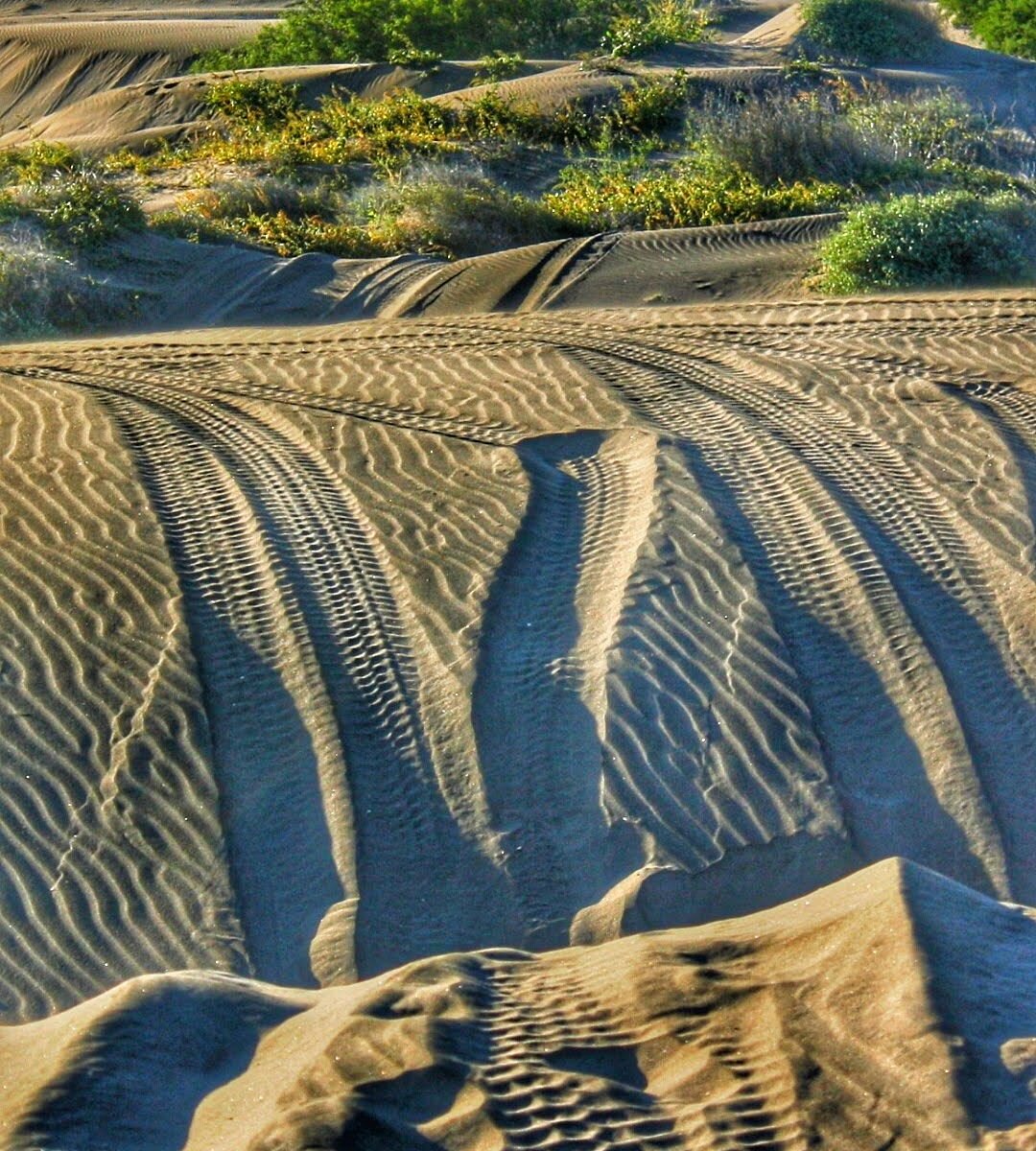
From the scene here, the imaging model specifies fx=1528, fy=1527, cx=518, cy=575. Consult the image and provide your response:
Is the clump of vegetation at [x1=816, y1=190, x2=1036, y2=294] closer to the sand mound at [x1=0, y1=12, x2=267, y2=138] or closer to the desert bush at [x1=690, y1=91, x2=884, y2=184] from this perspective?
the desert bush at [x1=690, y1=91, x2=884, y2=184]

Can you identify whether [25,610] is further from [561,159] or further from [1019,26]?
[1019,26]

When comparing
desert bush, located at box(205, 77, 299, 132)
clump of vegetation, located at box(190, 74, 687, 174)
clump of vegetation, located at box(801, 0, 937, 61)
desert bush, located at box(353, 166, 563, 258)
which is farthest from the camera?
clump of vegetation, located at box(801, 0, 937, 61)

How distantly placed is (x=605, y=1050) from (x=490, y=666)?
2554mm

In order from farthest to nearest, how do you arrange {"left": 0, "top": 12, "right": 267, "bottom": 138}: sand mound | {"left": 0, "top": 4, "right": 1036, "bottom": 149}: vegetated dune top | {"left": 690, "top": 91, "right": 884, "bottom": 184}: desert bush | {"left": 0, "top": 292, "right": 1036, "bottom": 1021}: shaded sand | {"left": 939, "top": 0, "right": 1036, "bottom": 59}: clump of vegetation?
{"left": 0, "top": 12, "right": 267, "bottom": 138}: sand mound → {"left": 939, "top": 0, "right": 1036, "bottom": 59}: clump of vegetation → {"left": 0, "top": 4, "right": 1036, "bottom": 149}: vegetated dune top → {"left": 690, "top": 91, "right": 884, "bottom": 184}: desert bush → {"left": 0, "top": 292, "right": 1036, "bottom": 1021}: shaded sand

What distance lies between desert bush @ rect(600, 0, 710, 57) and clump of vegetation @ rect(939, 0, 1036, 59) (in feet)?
20.0

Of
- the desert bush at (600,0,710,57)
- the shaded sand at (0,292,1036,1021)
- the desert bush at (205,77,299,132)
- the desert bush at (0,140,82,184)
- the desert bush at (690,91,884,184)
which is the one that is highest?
the desert bush at (600,0,710,57)

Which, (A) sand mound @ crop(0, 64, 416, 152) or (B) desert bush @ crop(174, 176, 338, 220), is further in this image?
(A) sand mound @ crop(0, 64, 416, 152)

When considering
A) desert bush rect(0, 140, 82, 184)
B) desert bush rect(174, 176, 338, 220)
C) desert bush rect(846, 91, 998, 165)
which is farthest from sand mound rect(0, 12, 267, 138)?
desert bush rect(846, 91, 998, 165)

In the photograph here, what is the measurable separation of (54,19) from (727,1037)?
3698cm

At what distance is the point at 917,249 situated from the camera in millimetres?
13586

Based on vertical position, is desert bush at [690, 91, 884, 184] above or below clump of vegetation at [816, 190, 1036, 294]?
above

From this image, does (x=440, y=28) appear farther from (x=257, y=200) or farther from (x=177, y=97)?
(x=257, y=200)

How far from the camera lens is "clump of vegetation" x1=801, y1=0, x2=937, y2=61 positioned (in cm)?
2570

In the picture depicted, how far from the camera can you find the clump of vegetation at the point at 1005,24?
28844 mm
